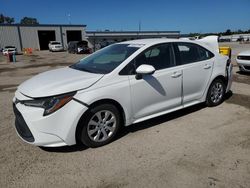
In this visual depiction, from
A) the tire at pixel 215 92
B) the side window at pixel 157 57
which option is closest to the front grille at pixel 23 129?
the side window at pixel 157 57

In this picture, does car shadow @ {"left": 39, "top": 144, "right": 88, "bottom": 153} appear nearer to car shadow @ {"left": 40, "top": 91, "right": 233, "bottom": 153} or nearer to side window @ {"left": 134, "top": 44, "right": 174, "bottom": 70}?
car shadow @ {"left": 40, "top": 91, "right": 233, "bottom": 153}

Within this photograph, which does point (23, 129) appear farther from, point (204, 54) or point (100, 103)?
point (204, 54)

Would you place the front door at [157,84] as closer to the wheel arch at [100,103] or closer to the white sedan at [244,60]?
the wheel arch at [100,103]

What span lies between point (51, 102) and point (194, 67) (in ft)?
9.46

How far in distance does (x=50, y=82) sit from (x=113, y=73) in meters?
0.99

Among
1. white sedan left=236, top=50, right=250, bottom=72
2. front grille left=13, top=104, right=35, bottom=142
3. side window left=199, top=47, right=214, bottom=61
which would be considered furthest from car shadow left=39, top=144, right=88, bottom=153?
white sedan left=236, top=50, right=250, bottom=72

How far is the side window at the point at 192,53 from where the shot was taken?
183 inches

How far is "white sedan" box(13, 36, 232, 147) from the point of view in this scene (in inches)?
131

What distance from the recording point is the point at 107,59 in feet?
14.7

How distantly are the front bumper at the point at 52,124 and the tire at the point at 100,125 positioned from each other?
0.17 meters

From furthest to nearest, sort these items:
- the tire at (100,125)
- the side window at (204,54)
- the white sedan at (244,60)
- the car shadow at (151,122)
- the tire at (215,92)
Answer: the white sedan at (244,60) < the tire at (215,92) < the side window at (204,54) < the car shadow at (151,122) < the tire at (100,125)

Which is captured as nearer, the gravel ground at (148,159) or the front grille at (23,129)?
Answer: the gravel ground at (148,159)

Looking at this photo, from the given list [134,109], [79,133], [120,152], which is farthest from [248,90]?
[79,133]

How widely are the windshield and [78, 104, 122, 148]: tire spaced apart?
65cm
